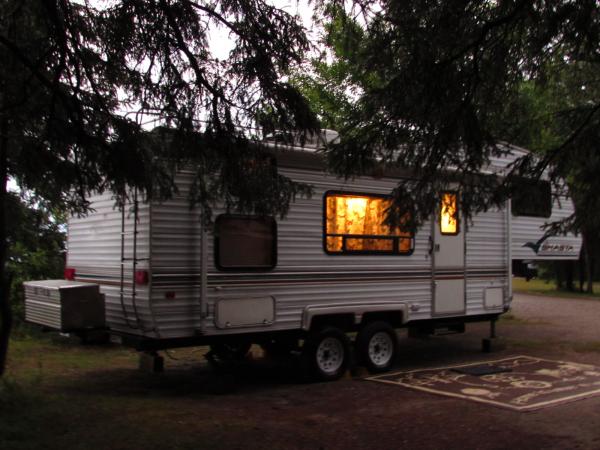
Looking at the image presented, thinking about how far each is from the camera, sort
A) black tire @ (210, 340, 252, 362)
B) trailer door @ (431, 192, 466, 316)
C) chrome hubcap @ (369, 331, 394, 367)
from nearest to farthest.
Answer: black tire @ (210, 340, 252, 362)
chrome hubcap @ (369, 331, 394, 367)
trailer door @ (431, 192, 466, 316)

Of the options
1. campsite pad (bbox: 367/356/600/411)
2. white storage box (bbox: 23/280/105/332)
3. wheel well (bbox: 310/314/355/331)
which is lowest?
campsite pad (bbox: 367/356/600/411)

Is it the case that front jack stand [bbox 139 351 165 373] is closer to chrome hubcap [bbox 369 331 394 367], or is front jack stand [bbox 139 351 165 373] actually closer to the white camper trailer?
the white camper trailer

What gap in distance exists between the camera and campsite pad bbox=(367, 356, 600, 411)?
7555 mm

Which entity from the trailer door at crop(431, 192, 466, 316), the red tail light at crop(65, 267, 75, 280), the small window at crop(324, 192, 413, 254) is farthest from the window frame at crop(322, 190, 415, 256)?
the red tail light at crop(65, 267, 75, 280)

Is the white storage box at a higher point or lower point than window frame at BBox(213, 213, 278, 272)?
lower

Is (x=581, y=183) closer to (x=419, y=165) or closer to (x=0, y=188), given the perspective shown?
(x=419, y=165)

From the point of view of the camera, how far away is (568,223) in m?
6.75

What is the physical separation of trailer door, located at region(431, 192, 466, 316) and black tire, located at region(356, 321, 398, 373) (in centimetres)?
93

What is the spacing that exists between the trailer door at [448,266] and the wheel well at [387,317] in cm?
67

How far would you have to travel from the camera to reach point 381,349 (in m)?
9.35

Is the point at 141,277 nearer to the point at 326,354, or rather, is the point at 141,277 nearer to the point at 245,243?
the point at 245,243

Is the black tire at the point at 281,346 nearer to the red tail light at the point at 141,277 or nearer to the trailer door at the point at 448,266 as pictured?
the red tail light at the point at 141,277

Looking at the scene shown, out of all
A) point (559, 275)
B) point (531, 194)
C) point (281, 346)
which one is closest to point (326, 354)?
point (281, 346)

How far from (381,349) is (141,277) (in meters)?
3.68
